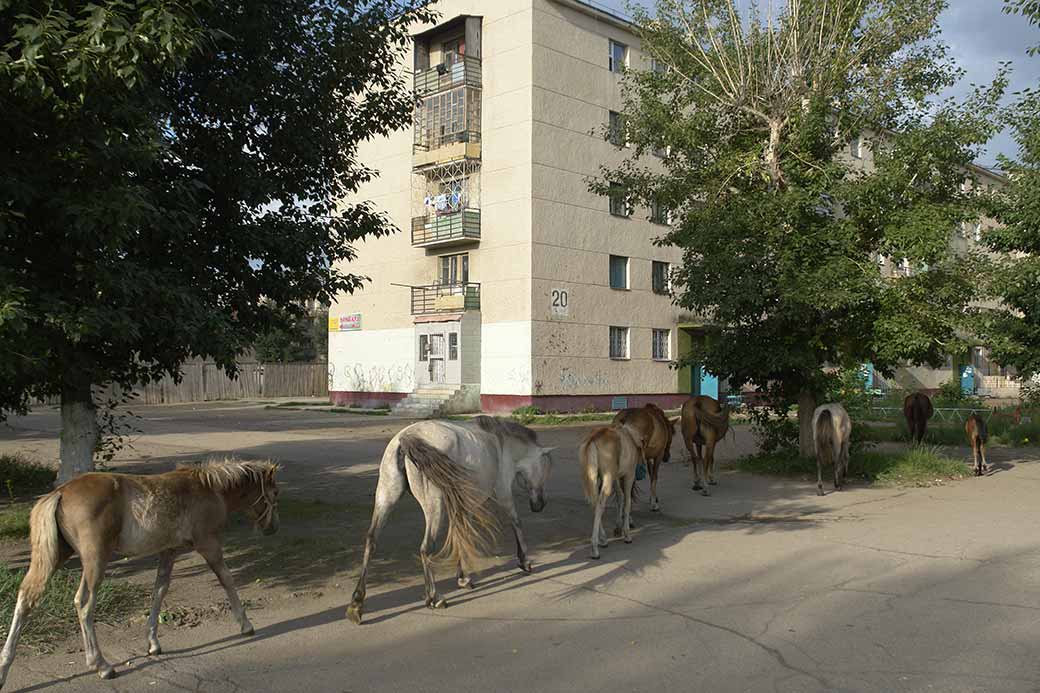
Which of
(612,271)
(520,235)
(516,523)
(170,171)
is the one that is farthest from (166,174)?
(612,271)

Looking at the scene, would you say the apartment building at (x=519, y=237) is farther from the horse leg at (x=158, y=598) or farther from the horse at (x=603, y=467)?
the horse leg at (x=158, y=598)

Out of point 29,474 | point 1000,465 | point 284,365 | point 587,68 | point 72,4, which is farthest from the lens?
point 284,365

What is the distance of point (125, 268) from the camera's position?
636 cm

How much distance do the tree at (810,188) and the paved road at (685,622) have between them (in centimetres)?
384

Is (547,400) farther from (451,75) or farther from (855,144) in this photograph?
(855,144)

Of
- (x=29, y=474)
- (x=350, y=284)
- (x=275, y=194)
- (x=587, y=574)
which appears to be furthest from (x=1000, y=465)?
(x=29, y=474)

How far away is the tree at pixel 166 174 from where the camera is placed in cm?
542

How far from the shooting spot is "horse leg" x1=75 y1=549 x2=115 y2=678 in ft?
16.3

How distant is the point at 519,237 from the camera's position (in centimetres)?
3041

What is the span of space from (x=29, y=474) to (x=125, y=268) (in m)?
8.00

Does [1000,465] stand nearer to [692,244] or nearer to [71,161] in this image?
[692,244]

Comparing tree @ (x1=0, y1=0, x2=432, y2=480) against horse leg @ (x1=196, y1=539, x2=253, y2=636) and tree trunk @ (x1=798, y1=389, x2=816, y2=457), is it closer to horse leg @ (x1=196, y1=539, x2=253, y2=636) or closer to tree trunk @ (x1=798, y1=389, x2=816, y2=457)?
horse leg @ (x1=196, y1=539, x2=253, y2=636)

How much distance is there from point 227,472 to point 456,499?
5.57ft

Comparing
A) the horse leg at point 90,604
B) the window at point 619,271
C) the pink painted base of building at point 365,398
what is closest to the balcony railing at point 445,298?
the pink painted base of building at point 365,398
